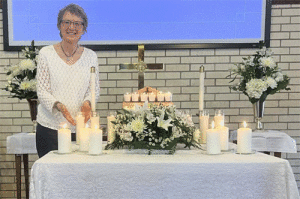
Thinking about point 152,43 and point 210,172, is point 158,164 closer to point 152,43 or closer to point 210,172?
point 210,172

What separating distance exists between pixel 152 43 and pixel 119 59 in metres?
0.44

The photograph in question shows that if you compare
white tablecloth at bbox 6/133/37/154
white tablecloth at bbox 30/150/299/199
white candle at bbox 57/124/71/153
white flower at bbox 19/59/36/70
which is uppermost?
white flower at bbox 19/59/36/70

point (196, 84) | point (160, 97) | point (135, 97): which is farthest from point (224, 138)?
point (196, 84)

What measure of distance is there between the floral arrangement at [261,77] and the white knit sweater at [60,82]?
1669mm

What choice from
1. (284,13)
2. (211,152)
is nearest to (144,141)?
(211,152)

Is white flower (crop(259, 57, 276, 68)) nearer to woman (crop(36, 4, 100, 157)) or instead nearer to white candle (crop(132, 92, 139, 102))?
white candle (crop(132, 92, 139, 102))

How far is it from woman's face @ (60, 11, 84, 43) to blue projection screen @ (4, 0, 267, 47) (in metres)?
1.56

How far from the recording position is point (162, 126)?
6.59ft

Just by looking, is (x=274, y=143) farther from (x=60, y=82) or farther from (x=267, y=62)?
(x=60, y=82)

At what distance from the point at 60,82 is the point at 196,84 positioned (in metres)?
2.02

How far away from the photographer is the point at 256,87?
3.50 metres

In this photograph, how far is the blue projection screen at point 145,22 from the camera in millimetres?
4207

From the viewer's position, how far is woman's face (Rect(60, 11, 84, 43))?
2.62m

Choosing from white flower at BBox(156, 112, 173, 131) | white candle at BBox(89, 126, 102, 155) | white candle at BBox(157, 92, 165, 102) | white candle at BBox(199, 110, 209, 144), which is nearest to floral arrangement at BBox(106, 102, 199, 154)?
white flower at BBox(156, 112, 173, 131)
